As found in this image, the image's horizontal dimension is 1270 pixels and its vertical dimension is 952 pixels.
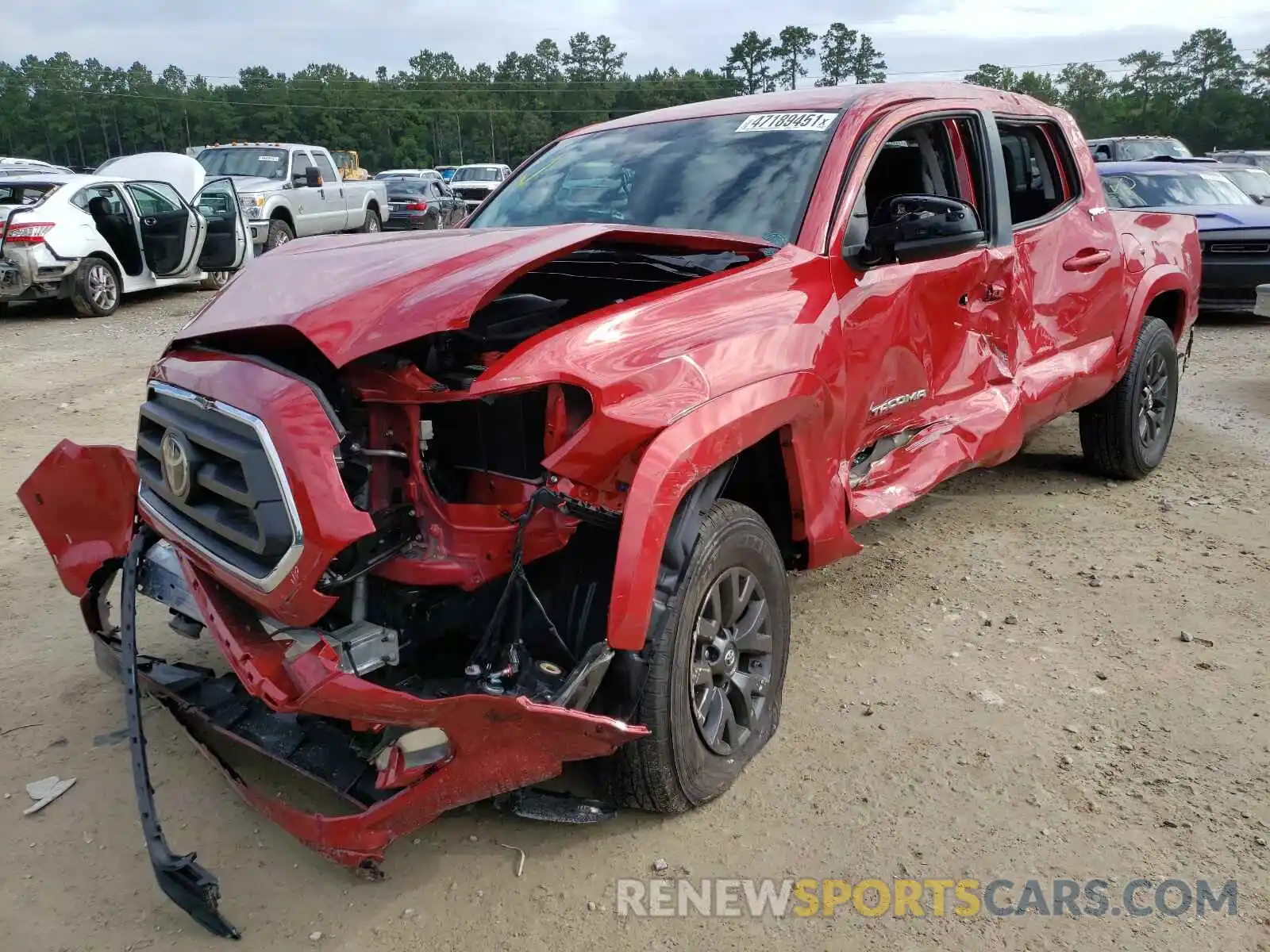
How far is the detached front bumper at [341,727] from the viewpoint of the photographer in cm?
217

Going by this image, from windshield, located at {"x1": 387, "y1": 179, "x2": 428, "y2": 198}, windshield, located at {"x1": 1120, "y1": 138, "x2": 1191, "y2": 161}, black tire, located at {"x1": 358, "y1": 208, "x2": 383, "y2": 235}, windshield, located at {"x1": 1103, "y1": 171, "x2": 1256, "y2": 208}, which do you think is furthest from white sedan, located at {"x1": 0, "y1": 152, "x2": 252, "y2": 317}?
windshield, located at {"x1": 1120, "y1": 138, "x2": 1191, "y2": 161}

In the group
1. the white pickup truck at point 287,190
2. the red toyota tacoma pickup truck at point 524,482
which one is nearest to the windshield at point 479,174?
the white pickup truck at point 287,190

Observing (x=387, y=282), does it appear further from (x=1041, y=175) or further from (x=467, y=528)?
(x=1041, y=175)

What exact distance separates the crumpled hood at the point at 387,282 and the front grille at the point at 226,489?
231 mm

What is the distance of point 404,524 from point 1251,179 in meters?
14.6

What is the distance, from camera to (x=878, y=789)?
2.89 m

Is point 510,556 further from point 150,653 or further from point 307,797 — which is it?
point 150,653

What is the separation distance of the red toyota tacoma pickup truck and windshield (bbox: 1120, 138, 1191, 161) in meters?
17.3

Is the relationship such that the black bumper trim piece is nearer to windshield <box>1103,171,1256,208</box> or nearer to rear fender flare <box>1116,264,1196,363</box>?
rear fender flare <box>1116,264,1196,363</box>

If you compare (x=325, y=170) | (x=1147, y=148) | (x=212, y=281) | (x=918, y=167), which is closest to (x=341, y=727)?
(x=918, y=167)

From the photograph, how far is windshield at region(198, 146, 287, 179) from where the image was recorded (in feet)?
55.0

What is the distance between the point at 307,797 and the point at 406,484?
1.04m

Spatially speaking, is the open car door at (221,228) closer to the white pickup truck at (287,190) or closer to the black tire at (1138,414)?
the white pickup truck at (287,190)

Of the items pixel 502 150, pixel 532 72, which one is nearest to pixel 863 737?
pixel 502 150
